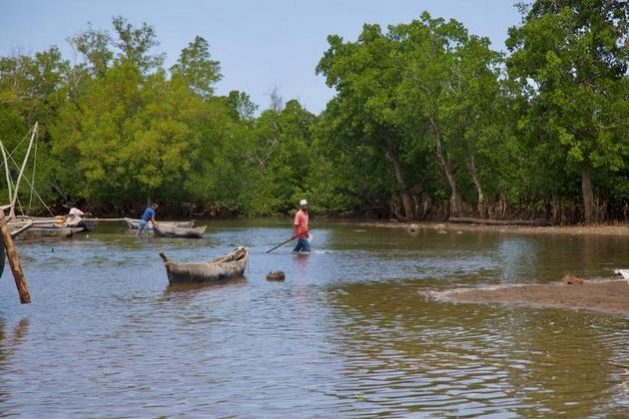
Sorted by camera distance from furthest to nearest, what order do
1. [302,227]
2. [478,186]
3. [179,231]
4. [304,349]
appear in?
[478,186] < [179,231] < [302,227] < [304,349]

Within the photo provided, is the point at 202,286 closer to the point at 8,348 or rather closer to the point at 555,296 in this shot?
the point at 555,296

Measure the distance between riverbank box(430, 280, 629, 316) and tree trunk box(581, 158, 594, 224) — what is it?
27.0 meters

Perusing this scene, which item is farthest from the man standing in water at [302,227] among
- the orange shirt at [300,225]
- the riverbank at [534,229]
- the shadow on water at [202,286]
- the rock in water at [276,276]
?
the riverbank at [534,229]

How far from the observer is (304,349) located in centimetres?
1320

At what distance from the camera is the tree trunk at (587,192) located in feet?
154

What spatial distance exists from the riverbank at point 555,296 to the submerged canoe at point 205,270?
627 centimetres

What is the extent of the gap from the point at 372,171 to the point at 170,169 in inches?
649

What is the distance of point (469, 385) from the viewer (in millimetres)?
10516

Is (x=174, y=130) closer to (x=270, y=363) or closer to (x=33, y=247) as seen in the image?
(x=33, y=247)

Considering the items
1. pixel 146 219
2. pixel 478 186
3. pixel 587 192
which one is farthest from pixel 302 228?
pixel 478 186

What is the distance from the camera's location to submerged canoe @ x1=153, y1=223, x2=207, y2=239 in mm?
46062

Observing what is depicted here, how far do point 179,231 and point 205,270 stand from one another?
23803 mm

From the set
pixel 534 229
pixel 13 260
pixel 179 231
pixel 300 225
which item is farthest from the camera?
pixel 534 229

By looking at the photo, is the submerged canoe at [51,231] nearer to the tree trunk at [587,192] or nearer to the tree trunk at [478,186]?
the tree trunk at [478,186]
